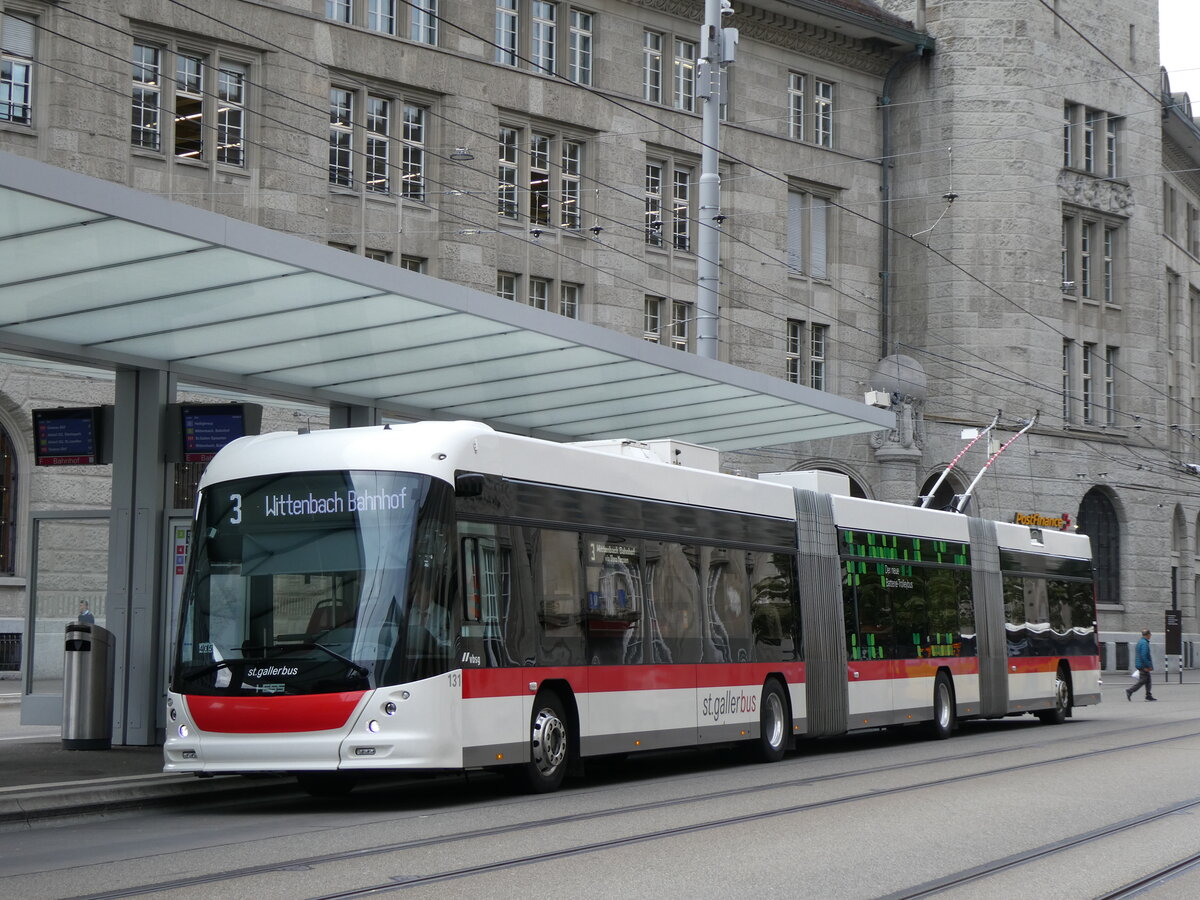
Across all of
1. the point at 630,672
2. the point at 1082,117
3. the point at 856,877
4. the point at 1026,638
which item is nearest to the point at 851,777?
the point at 630,672

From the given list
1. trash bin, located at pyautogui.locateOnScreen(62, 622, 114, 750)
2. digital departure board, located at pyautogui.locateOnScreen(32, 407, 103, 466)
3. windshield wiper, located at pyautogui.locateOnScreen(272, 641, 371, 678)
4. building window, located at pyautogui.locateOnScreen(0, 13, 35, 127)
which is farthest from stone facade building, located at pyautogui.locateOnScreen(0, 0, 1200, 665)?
windshield wiper, located at pyautogui.locateOnScreen(272, 641, 371, 678)

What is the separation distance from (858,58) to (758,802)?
36987mm

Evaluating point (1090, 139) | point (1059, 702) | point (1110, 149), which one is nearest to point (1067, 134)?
point (1090, 139)

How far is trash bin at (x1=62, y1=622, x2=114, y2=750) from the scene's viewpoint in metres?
16.3

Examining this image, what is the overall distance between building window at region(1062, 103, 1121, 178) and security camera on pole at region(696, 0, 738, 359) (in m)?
28.4

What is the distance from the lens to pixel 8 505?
3206 centimetres

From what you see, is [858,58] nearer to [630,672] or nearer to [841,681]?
[841,681]

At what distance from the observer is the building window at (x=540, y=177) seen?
37594mm

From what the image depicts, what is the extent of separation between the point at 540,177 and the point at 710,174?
1448cm

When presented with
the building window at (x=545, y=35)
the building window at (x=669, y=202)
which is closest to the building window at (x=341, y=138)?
the building window at (x=545, y=35)

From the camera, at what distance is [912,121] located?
48406 mm

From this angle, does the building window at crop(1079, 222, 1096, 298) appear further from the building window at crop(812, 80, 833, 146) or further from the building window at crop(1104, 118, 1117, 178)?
the building window at crop(812, 80, 833, 146)

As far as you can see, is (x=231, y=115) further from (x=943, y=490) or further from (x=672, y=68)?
(x=943, y=490)

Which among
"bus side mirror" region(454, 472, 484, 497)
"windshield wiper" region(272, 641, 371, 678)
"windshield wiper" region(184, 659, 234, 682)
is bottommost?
"windshield wiper" region(184, 659, 234, 682)
